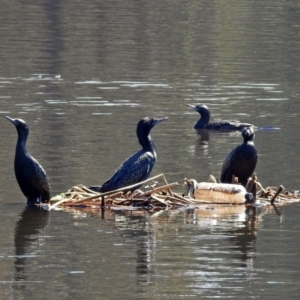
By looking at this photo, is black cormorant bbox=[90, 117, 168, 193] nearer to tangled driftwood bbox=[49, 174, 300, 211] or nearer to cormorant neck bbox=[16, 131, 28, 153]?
tangled driftwood bbox=[49, 174, 300, 211]

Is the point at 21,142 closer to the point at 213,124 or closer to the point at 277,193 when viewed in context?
the point at 277,193

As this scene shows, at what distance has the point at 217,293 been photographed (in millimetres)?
12391

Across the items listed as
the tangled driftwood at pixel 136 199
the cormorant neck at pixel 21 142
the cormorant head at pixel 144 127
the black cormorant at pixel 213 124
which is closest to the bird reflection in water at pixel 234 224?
the tangled driftwood at pixel 136 199

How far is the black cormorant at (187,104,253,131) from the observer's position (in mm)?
24906

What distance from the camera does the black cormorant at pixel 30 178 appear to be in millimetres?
16938

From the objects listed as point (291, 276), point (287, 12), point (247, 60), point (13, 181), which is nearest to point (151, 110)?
point (13, 181)

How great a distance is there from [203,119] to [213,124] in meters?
0.51

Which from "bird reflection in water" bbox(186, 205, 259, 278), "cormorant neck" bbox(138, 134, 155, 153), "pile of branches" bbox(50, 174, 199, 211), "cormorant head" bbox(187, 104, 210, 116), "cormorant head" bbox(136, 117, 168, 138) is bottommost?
"bird reflection in water" bbox(186, 205, 259, 278)

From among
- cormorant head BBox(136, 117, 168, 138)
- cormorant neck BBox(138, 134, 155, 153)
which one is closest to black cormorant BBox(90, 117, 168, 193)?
cormorant neck BBox(138, 134, 155, 153)

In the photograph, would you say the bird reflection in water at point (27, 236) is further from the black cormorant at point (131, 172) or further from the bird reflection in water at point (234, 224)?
the bird reflection in water at point (234, 224)

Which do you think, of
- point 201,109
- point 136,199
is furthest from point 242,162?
point 201,109

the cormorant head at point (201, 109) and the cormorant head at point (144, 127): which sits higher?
the cormorant head at point (144, 127)

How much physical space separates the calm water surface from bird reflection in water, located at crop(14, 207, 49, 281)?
23mm

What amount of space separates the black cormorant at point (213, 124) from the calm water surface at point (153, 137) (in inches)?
10.0
